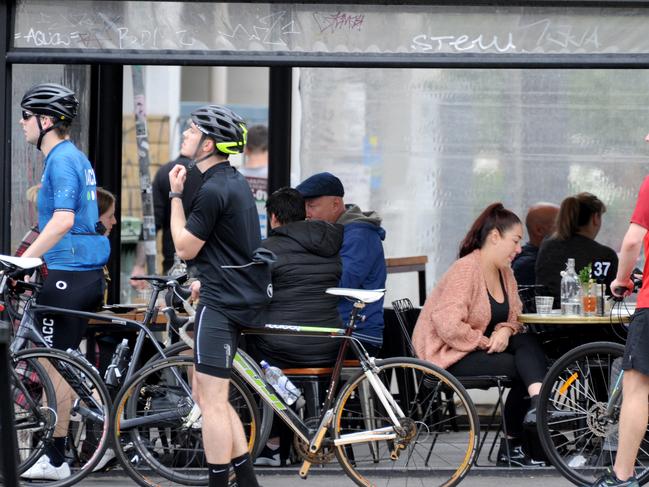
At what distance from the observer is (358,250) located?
788 cm

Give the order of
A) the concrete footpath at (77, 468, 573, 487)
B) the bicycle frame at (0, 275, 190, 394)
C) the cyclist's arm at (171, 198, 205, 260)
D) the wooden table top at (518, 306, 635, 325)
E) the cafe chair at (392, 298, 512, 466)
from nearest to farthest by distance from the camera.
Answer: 1. the cyclist's arm at (171, 198, 205, 260)
2. the bicycle frame at (0, 275, 190, 394)
3. the concrete footpath at (77, 468, 573, 487)
4. the cafe chair at (392, 298, 512, 466)
5. the wooden table top at (518, 306, 635, 325)

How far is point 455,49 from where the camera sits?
7.11 m

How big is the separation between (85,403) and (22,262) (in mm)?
814

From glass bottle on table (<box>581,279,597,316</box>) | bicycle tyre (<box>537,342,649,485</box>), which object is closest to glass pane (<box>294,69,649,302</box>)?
glass bottle on table (<box>581,279,597,316</box>)

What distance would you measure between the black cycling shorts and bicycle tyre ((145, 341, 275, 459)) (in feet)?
1.43

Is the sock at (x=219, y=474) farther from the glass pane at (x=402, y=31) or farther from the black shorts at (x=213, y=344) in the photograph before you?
the glass pane at (x=402, y=31)

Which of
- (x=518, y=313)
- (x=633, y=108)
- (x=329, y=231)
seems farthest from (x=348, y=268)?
(x=633, y=108)

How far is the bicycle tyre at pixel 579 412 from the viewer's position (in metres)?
7.12

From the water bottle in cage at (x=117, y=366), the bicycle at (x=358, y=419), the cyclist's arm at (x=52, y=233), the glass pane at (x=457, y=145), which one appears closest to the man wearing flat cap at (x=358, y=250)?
the bicycle at (x=358, y=419)

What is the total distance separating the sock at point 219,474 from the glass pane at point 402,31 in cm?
213

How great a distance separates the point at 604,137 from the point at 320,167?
80.1 inches

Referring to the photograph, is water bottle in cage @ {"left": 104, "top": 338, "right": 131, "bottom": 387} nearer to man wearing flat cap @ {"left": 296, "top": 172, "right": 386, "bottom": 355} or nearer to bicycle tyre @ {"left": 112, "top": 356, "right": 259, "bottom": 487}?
bicycle tyre @ {"left": 112, "top": 356, "right": 259, "bottom": 487}

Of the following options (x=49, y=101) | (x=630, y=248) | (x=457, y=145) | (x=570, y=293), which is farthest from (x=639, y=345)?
(x=457, y=145)

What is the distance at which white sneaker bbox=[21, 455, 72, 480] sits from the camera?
23.3ft
